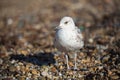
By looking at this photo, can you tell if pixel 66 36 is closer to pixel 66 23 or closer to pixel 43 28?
pixel 66 23

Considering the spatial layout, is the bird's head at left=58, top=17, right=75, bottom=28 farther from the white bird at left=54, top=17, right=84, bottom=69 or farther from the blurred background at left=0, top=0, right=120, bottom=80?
the blurred background at left=0, top=0, right=120, bottom=80

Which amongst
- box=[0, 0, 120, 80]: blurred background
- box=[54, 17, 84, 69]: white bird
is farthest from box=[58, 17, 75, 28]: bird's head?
box=[0, 0, 120, 80]: blurred background

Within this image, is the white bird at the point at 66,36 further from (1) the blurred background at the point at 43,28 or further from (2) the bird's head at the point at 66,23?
(1) the blurred background at the point at 43,28

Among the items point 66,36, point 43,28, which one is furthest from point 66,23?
point 43,28

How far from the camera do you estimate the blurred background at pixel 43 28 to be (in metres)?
11.9

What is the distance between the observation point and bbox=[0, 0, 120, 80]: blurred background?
1188cm

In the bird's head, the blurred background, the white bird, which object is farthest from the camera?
the blurred background

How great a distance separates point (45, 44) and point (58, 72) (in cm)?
400

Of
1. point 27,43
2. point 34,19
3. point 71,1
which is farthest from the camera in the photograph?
point 71,1

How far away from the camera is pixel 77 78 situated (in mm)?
9852

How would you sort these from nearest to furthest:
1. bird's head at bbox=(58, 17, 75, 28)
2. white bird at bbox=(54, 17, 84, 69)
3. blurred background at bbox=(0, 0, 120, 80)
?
white bird at bbox=(54, 17, 84, 69), bird's head at bbox=(58, 17, 75, 28), blurred background at bbox=(0, 0, 120, 80)

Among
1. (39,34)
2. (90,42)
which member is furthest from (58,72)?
(39,34)

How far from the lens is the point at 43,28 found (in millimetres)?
17156

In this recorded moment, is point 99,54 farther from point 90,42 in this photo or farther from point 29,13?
point 29,13
